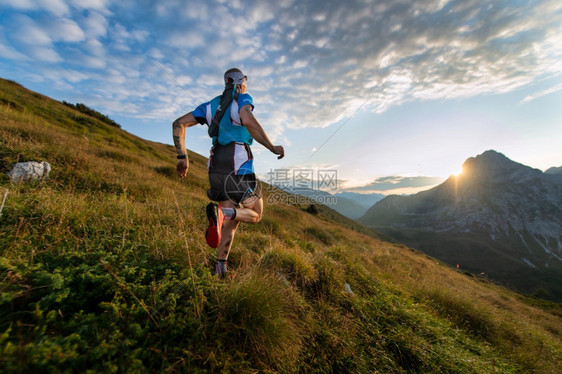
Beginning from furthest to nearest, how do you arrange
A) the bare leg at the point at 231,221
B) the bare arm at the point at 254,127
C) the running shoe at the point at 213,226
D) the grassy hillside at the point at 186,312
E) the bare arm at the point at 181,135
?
the bare arm at the point at 181,135, the bare leg at the point at 231,221, the bare arm at the point at 254,127, the running shoe at the point at 213,226, the grassy hillside at the point at 186,312

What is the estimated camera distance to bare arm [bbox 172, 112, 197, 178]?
132 inches

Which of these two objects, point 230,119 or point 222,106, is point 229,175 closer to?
point 230,119

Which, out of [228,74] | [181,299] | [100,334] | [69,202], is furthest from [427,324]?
[69,202]

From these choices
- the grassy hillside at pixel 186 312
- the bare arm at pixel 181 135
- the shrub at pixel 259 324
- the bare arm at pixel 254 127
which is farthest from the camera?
the bare arm at pixel 181 135

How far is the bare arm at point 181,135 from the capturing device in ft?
11.0

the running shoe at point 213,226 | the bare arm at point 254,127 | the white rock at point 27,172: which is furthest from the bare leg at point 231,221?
the white rock at point 27,172

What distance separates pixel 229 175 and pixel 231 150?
0.39 meters

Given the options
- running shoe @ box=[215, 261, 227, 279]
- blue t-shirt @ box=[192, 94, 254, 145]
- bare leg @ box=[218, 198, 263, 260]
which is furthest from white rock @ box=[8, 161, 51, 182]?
running shoe @ box=[215, 261, 227, 279]

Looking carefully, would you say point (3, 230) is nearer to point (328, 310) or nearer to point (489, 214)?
point (328, 310)

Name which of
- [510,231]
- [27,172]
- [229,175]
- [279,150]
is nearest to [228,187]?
[229,175]

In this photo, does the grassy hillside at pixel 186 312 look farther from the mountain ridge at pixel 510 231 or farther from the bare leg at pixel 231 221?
the mountain ridge at pixel 510 231

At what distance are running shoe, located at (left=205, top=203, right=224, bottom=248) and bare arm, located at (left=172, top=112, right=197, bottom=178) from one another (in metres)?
1.00

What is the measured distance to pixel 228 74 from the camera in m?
3.44

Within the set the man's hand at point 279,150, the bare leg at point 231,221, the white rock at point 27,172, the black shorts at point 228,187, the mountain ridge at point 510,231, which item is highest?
the man's hand at point 279,150
